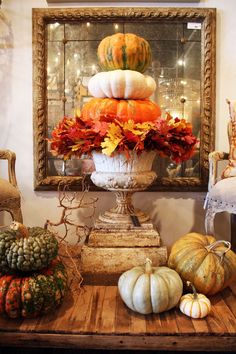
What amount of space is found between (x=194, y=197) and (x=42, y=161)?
1.04 metres

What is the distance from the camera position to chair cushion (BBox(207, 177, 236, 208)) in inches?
67.9

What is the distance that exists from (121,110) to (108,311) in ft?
2.86

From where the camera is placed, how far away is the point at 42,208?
91.0 inches

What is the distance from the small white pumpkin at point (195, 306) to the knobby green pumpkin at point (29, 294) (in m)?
0.44

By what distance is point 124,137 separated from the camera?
144 cm

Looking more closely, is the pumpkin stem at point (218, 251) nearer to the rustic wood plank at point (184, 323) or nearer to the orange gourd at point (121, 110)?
the rustic wood plank at point (184, 323)

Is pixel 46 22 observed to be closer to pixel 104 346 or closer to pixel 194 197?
pixel 194 197

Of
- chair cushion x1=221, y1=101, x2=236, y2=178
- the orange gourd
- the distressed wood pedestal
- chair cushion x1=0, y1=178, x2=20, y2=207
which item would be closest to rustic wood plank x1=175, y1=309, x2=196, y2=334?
the distressed wood pedestal

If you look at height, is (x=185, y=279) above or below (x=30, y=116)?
below

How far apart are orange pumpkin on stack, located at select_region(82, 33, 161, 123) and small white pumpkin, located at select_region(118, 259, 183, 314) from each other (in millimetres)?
698

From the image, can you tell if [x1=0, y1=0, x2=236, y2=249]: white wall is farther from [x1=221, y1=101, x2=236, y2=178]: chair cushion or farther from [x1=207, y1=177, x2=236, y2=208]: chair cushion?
[x1=207, y1=177, x2=236, y2=208]: chair cushion

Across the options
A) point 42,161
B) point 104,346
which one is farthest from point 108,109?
point 104,346

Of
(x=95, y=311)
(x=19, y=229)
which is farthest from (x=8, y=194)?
(x=95, y=311)

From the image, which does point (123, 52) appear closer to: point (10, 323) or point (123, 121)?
point (123, 121)
